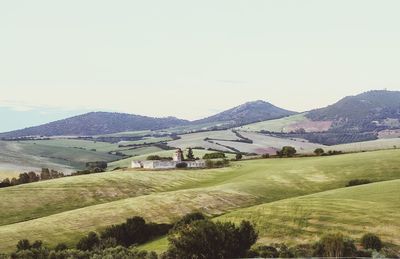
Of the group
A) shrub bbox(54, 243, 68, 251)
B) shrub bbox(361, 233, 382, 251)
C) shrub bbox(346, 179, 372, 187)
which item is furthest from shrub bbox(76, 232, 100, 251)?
shrub bbox(346, 179, 372, 187)

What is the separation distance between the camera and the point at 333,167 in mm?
109688

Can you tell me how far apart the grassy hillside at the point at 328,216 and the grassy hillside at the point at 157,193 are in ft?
43.9

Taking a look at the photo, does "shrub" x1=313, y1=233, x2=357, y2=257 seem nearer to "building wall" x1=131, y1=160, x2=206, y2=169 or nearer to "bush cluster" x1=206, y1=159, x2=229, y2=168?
"bush cluster" x1=206, y1=159, x2=229, y2=168

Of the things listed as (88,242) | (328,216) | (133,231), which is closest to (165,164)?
(133,231)

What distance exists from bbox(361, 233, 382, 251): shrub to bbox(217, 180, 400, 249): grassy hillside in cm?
240

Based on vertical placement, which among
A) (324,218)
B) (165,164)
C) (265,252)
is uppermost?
(165,164)

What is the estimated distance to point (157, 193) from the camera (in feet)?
308

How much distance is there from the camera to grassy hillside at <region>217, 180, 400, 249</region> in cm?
5422

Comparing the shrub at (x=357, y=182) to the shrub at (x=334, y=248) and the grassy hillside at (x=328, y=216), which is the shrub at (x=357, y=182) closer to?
the grassy hillside at (x=328, y=216)

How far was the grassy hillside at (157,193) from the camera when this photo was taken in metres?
69.4

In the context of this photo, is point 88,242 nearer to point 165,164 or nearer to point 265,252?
point 265,252

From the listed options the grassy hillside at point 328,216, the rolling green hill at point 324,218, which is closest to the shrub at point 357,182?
the grassy hillside at point 328,216

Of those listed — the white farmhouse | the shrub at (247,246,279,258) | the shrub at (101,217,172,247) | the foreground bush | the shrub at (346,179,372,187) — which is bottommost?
the shrub at (101,217,172,247)

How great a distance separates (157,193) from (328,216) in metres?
39.9
